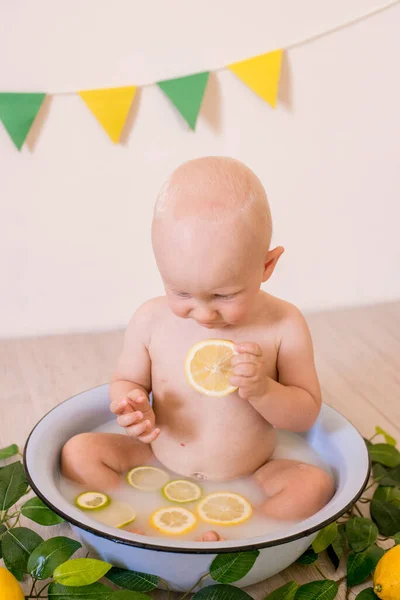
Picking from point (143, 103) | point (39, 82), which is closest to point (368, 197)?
point (143, 103)

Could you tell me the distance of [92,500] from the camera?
42.9 inches

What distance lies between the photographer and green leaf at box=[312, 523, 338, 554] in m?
1.04

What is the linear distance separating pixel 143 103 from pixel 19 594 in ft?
4.43

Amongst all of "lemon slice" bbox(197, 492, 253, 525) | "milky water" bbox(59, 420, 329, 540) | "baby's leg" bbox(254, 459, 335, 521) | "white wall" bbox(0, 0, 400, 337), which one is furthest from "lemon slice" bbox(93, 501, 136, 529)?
"white wall" bbox(0, 0, 400, 337)

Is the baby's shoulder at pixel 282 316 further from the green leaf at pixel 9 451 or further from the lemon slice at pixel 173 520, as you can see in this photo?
the green leaf at pixel 9 451

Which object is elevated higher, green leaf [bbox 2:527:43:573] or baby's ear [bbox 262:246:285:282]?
baby's ear [bbox 262:246:285:282]

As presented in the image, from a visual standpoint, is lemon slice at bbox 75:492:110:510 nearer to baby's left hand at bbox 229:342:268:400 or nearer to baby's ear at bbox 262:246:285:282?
baby's left hand at bbox 229:342:268:400

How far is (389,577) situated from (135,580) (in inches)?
14.0

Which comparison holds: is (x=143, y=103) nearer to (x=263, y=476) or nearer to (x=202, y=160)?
(x=202, y=160)

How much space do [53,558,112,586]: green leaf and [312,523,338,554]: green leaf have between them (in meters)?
0.32

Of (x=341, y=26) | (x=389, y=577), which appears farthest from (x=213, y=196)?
(x=341, y=26)

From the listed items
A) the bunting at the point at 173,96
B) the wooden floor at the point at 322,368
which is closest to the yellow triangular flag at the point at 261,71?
the bunting at the point at 173,96

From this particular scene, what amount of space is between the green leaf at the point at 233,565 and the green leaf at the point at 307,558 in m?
0.17

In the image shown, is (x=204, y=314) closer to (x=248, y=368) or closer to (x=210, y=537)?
(x=248, y=368)
